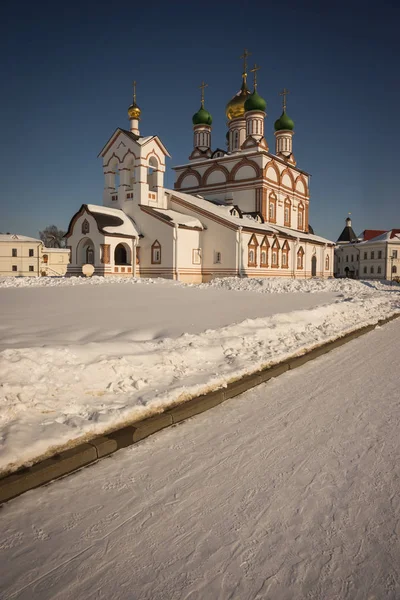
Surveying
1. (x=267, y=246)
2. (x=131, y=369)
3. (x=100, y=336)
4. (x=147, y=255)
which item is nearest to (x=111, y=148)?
(x=147, y=255)

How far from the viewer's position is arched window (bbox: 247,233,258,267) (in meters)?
26.7

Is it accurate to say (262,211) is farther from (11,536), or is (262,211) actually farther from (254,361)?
(11,536)

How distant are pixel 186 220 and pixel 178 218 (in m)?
0.55

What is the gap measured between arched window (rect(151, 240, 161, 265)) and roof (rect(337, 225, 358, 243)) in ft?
159

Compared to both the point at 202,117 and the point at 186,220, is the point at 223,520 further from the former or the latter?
the point at 202,117

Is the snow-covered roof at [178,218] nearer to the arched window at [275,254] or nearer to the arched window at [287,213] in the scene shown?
the arched window at [275,254]

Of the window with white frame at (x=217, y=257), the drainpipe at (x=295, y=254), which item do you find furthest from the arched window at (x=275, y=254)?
the window with white frame at (x=217, y=257)

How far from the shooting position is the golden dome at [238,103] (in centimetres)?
3659

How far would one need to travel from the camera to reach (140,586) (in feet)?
5.65

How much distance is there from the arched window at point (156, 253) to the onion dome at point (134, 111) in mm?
10590

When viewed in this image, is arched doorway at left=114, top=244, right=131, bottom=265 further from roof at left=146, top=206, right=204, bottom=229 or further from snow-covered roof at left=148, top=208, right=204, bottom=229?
snow-covered roof at left=148, top=208, right=204, bottom=229

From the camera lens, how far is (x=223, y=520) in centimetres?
216

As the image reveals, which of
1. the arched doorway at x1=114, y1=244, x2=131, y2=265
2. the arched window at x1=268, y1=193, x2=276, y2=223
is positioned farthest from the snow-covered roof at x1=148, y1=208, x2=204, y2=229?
the arched window at x1=268, y1=193, x2=276, y2=223

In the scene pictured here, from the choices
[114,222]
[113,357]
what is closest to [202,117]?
[114,222]
